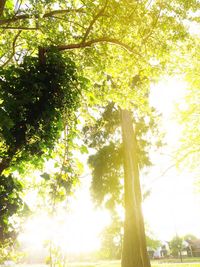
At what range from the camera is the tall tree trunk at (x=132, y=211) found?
1508 centimetres

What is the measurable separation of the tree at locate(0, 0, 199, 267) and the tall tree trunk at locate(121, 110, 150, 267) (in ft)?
29.0

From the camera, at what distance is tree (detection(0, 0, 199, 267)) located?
7.43m

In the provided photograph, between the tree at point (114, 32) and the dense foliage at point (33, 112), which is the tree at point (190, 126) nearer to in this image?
the tree at point (114, 32)

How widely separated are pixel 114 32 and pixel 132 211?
35.2 feet

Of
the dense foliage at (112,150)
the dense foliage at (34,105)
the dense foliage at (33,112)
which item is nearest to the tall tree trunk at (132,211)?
the dense foliage at (112,150)

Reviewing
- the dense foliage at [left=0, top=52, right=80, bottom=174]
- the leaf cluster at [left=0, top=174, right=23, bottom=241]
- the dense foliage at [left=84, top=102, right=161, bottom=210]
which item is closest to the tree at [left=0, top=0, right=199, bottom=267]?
the dense foliage at [left=0, top=52, right=80, bottom=174]

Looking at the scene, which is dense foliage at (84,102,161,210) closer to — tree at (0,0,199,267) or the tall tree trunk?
the tall tree trunk

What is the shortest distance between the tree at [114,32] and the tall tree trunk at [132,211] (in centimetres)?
885

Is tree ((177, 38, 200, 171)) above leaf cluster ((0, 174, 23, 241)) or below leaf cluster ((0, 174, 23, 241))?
above

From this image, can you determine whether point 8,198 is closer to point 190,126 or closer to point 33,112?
point 33,112

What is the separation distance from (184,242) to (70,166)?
88.8 metres

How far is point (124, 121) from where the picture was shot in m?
18.7

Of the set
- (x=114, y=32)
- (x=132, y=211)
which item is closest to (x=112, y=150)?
(x=132, y=211)

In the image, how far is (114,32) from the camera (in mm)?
7766
